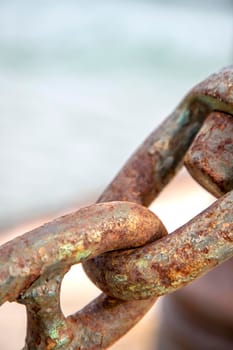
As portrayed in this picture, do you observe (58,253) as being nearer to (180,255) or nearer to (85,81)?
(180,255)

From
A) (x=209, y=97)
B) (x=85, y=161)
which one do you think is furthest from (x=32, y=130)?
(x=209, y=97)

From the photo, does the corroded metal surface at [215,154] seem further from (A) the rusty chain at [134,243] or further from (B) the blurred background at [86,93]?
(B) the blurred background at [86,93]

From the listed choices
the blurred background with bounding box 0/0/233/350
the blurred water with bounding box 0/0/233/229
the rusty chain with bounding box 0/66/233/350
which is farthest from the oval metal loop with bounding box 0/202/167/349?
the blurred water with bounding box 0/0/233/229

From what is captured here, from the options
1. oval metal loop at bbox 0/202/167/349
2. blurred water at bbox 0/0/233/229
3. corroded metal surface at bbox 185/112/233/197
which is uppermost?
corroded metal surface at bbox 185/112/233/197

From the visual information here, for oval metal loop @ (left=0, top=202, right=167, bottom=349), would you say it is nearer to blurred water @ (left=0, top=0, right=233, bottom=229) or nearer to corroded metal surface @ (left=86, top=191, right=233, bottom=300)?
corroded metal surface @ (left=86, top=191, right=233, bottom=300)

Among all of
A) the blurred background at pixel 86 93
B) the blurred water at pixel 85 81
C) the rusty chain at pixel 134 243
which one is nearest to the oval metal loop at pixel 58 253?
the rusty chain at pixel 134 243

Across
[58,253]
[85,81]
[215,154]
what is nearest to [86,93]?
[85,81]
